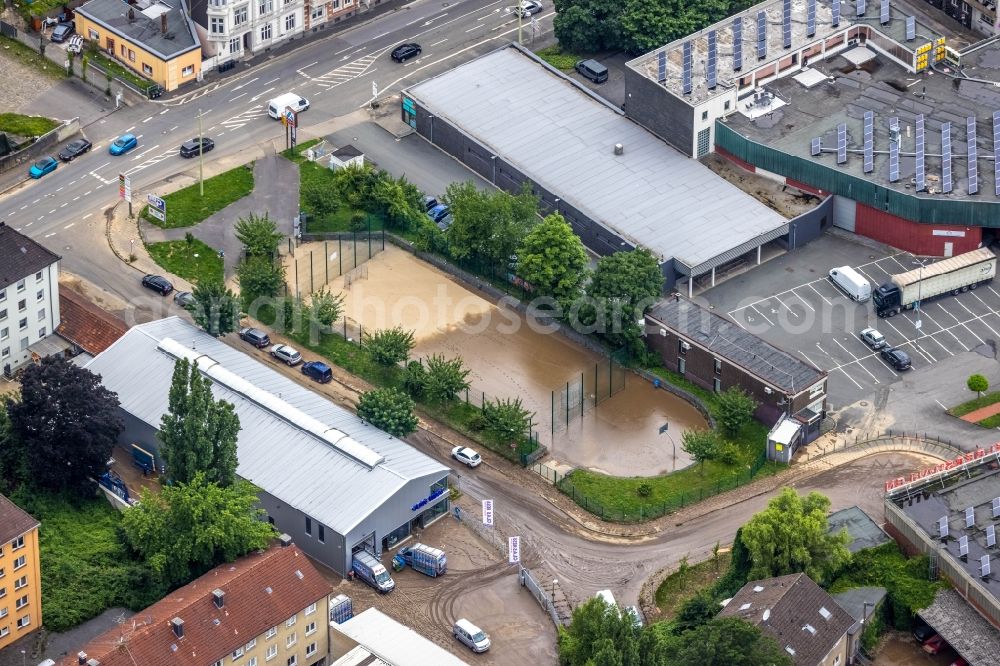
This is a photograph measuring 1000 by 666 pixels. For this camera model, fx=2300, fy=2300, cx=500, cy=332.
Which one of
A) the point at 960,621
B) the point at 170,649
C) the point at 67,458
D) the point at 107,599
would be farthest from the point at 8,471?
the point at 960,621

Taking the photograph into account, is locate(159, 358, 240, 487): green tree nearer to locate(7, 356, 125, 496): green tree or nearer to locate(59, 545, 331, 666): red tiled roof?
locate(7, 356, 125, 496): green tree

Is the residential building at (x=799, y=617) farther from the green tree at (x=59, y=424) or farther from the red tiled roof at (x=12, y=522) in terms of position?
the green tree at (x=59, y=424)

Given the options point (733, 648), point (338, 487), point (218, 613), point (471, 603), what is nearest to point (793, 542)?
point (733, 648)

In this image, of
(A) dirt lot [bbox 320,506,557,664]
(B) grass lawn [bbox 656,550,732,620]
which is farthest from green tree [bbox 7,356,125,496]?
(B) grass lawn [bbox 656,550,732,620]

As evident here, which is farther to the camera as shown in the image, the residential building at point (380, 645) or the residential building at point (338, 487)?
the residential building at point (338, 487)

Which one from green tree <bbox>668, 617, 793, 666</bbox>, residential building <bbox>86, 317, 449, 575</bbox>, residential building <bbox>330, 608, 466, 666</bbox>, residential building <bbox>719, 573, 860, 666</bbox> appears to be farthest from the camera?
residential building <bbox>86, 317, 449, 575</bbox>

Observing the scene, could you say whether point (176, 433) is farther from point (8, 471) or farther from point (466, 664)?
point (466, 664)

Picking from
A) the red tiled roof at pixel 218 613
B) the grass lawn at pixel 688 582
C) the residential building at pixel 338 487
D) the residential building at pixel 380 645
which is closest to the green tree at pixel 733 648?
the grass lawn at pixel 688 582
